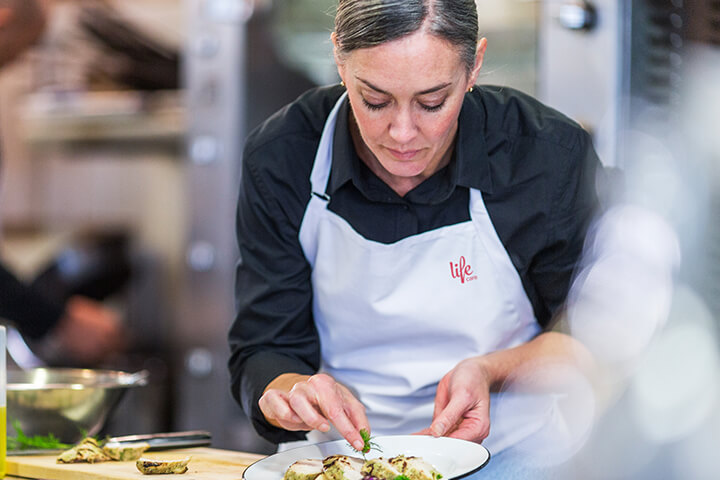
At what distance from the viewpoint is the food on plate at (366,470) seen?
0.99 meters

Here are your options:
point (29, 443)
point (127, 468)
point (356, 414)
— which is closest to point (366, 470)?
point (356, 414)

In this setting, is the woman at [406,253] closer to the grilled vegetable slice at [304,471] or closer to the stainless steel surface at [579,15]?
the grilled vegetable slice at [304,471]

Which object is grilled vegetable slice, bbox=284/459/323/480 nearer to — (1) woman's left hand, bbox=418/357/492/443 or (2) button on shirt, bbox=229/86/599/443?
(1) woman's left hand, bbox=418/357/492/443

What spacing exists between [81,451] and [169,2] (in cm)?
262

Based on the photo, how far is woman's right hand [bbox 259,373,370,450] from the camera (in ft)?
3.60

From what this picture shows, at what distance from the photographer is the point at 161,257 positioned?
3422 mm

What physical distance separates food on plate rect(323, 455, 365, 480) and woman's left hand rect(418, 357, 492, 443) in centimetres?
14

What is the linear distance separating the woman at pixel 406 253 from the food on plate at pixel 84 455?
0.72ft

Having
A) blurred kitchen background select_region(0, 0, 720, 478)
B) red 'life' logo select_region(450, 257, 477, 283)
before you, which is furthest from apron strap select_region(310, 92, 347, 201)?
red 'life' logo select_region(450, 257, 477, 283)

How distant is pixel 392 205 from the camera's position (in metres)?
1.42

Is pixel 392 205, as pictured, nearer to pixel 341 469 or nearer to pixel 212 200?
pixel 341 469

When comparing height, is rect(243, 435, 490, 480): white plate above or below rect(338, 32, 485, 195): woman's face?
below

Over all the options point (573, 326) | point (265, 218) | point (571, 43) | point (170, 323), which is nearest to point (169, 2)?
point (170, 323)

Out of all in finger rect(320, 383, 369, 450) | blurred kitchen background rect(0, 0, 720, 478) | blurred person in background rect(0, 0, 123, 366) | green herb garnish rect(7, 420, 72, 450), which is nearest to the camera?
finger rect(320, 383, 369, 450)
